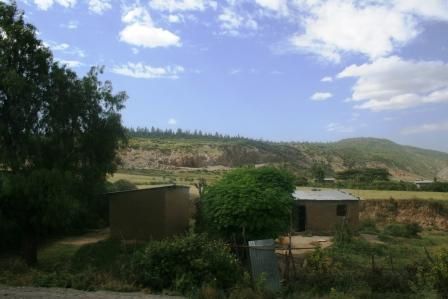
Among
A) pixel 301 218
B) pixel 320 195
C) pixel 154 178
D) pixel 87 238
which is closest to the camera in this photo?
pixel 87 238

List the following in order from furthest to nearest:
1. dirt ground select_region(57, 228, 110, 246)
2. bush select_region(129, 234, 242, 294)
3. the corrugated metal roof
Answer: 1. the corrugated metal roof
2. dirt ground select_region(57, 228, 110, 246)
3. bush select_region(129, 234, 242, 294)

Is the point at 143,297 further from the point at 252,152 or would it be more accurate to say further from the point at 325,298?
the point at 252,152

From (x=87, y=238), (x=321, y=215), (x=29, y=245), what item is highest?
(x=29, y=245)

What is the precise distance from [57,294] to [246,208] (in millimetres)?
9603

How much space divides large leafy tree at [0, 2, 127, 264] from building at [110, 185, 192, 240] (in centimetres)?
506

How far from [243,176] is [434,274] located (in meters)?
10.8

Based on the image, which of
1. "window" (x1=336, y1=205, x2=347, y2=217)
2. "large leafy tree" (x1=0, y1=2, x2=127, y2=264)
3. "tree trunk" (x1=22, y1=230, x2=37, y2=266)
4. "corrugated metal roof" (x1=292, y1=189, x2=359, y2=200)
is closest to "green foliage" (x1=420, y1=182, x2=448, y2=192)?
"corrugated metal roof" (x1=292, y1=189, x2=359, y2=200)

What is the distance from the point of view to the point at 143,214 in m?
29.1

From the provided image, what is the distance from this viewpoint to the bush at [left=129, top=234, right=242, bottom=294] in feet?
48.6

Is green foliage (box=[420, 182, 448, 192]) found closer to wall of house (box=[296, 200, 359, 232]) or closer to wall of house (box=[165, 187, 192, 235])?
wall of house (box=[296, 200, 359, 232])

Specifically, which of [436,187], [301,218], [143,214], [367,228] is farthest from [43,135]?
[436,187]

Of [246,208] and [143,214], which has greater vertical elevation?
[246,208]

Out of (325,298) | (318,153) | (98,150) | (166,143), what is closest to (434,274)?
(325,298)

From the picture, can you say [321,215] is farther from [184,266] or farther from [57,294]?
[57,294]
